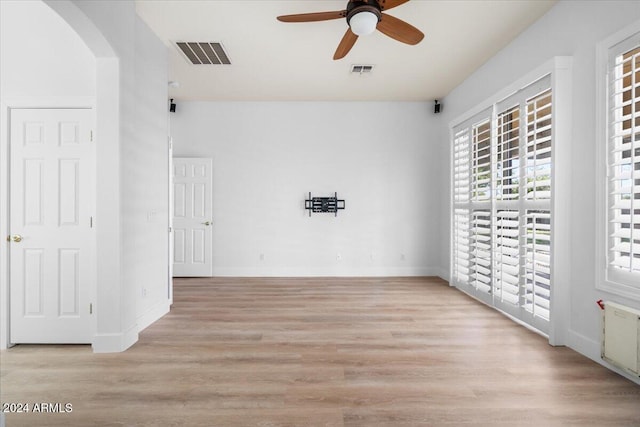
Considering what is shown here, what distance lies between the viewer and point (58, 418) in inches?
80.0

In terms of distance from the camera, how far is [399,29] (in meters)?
2.90

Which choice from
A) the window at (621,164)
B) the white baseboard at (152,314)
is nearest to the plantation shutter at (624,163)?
the window at (621,164)

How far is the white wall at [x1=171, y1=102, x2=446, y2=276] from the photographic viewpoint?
6270mm

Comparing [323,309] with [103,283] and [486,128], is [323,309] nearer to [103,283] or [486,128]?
[103,283]

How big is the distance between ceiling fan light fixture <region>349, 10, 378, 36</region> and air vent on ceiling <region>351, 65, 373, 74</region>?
1977 millimetres

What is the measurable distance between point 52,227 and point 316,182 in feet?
13.3

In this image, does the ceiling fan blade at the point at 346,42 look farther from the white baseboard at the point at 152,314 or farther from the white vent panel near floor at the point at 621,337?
the white baseboard at the point at 152,314

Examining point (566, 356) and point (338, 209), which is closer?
point (566, 356)

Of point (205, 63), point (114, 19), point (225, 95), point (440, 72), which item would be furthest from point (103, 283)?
point (440, 72)

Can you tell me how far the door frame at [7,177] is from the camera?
2980 millimetres

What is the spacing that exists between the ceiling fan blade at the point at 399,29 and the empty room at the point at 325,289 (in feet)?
0.10

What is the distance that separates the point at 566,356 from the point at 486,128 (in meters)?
2.91

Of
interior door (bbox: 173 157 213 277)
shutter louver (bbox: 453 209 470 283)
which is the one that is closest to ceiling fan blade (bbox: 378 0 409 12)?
shutter louver (bbox: 453 209 470 283)

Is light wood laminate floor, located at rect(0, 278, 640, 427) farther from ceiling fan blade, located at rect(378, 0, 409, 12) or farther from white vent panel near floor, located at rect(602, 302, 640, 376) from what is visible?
ceiling fan blade, located at rect(378, 0, 409, 12)
